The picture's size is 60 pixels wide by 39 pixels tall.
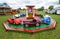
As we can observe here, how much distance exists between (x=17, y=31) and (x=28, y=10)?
266 centimetres

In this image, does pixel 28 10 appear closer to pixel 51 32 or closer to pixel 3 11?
pixel 51 32

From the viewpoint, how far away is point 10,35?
5324 millimetres

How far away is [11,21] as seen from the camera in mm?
7035

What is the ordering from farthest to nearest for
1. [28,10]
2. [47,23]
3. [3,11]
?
[3,11]
[28,10]
[47,23]

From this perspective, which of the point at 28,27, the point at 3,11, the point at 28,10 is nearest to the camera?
the point at 28,27

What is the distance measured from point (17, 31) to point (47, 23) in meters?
1.72

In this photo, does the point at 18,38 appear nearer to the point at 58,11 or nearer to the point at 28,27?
the point at 28,27

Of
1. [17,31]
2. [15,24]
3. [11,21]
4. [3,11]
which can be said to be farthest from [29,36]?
[3,11]

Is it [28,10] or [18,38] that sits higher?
[28,10]

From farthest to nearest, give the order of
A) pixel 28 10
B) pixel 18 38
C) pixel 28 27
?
pixel 28 10, pixel 28 27, pixel 18 38

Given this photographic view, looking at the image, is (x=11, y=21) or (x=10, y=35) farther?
(x=11, y=21)

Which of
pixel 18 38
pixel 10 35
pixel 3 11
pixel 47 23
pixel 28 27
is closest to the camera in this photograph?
pixel 18 38

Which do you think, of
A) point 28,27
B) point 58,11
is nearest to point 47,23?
point 28,27

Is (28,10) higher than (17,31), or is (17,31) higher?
(28,10)
